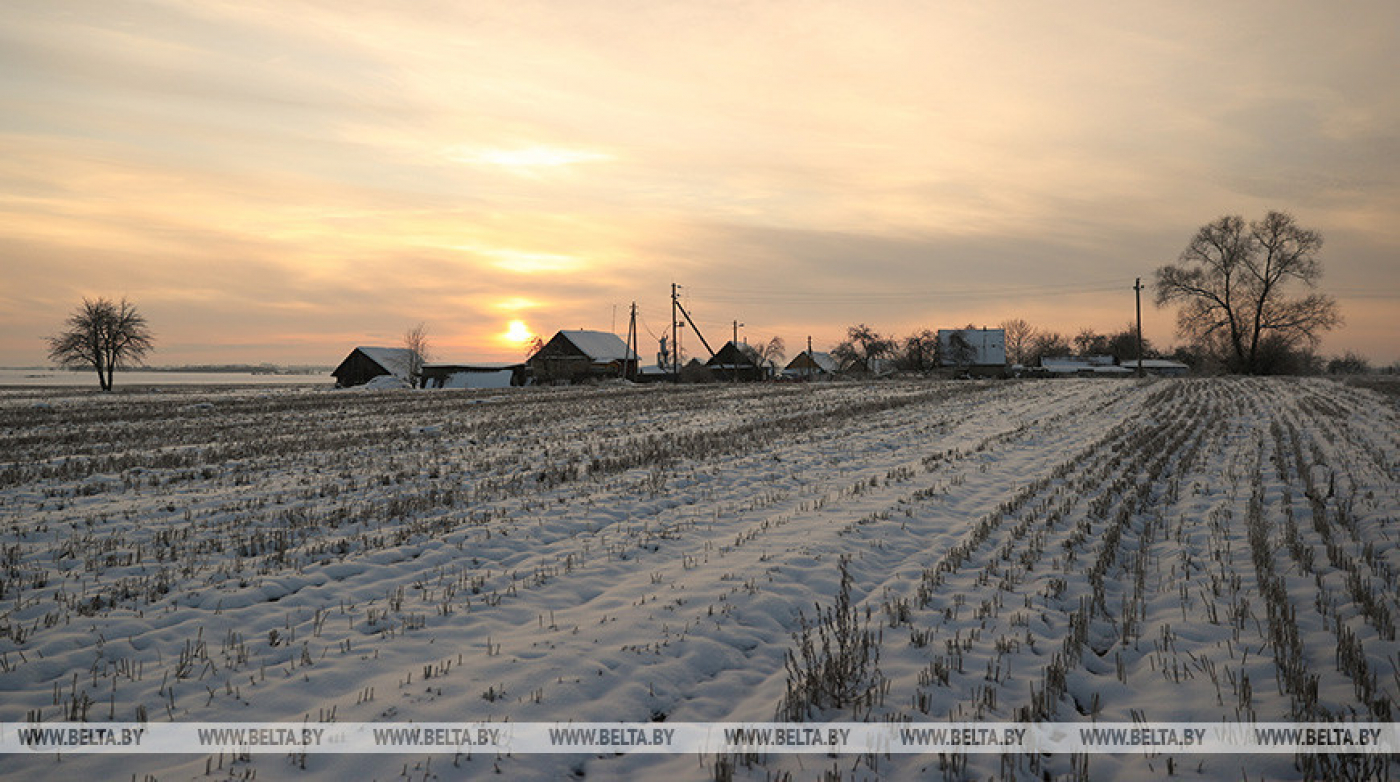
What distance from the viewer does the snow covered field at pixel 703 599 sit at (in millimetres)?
4426

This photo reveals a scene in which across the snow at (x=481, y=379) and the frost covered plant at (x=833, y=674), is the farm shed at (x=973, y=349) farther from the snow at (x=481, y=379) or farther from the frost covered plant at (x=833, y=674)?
the frost covered plant at (x=833, y=674)

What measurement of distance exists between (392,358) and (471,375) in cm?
1039

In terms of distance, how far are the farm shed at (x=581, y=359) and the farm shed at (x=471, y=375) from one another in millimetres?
2145

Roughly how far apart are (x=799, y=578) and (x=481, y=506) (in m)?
5.36

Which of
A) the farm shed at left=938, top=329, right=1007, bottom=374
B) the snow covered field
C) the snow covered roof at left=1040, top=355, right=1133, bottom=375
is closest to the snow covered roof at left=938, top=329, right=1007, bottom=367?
the farm shed at left=938, top=329, right=1007, bottom=374

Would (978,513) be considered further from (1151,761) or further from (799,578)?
(1151,761)

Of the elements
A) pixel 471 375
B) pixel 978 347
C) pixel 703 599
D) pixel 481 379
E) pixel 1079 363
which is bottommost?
pixel 703 599

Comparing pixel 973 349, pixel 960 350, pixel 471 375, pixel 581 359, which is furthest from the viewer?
pixel 960 350

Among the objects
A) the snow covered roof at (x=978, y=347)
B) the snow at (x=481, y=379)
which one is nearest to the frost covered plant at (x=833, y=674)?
the snow at (x=481, y=379)

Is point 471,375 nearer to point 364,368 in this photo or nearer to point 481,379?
point 481,379

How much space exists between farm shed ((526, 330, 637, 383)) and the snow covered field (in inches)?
2421

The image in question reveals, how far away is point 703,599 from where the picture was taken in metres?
6.54

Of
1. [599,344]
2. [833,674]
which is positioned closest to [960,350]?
[599,344]

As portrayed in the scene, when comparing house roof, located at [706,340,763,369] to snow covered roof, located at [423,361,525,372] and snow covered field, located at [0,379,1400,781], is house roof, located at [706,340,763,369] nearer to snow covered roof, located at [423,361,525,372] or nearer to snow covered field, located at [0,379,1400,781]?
snow covered roof, located at [423,361,525,372]
